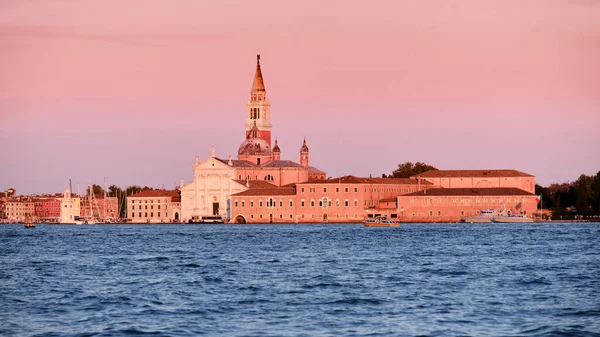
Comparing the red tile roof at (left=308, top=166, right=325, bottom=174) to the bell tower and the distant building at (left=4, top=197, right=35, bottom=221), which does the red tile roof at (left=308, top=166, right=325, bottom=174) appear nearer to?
the bell tower

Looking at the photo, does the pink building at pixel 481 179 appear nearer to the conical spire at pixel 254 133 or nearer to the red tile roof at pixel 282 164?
the red tile roof at pixel 282 164

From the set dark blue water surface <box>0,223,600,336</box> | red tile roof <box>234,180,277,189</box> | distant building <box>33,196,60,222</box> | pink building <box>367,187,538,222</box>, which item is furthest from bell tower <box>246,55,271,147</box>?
dark blue water surface <box>0,223,600,336</box>

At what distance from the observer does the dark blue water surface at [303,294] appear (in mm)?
20266

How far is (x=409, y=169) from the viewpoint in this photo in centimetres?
12481

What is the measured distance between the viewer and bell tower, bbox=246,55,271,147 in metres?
120

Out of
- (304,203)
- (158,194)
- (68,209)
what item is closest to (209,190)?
(304,203)

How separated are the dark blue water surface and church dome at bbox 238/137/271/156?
243 feet

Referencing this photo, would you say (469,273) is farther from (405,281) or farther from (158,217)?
(158,217)

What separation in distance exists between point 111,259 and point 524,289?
55.1ft

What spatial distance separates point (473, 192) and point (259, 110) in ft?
94.3

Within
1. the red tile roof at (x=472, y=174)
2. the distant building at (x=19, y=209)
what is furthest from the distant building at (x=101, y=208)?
the red tile roof at (x=472, y=174)

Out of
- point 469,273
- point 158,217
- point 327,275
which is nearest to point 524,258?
point 469,273

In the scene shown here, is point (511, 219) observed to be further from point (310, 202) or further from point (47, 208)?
point (47, 208)

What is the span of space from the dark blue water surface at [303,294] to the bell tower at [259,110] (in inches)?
3083
